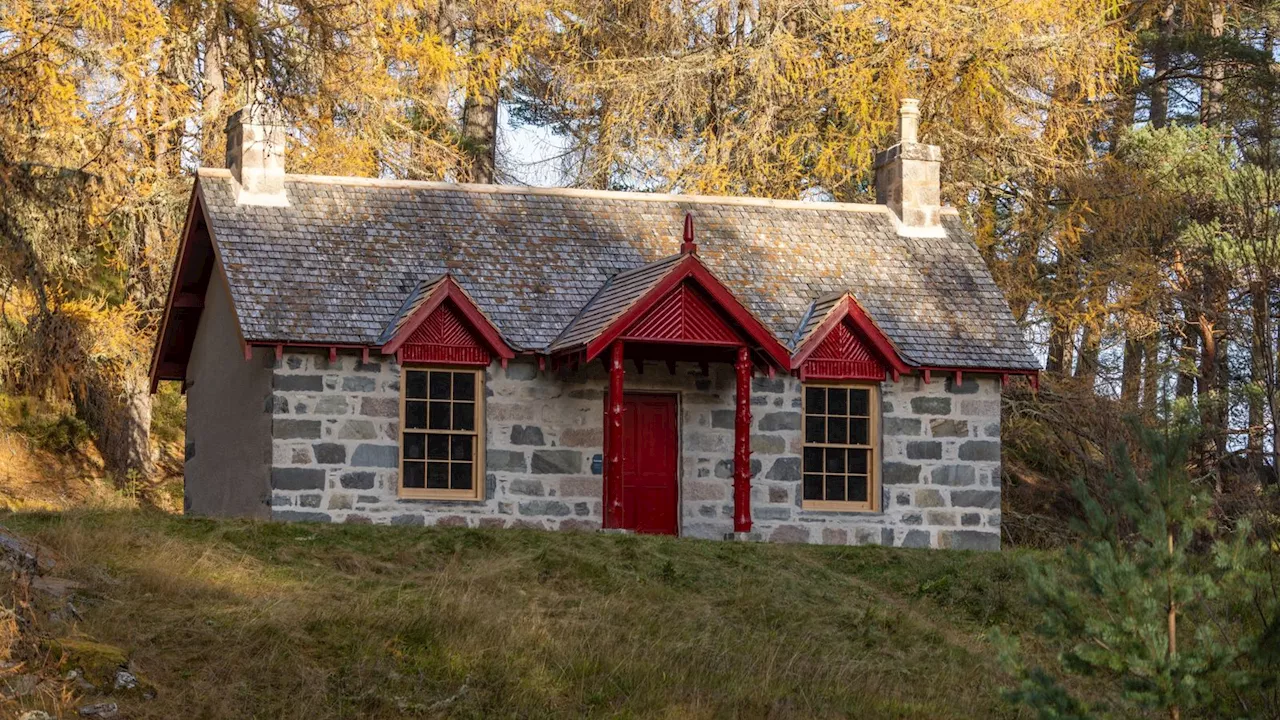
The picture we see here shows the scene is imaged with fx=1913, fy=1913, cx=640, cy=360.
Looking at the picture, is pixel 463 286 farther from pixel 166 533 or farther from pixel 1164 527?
pixel 1164 527

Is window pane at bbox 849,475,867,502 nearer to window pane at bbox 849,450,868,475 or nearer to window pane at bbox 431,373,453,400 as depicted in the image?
window pane at bbox 849,450,868,475

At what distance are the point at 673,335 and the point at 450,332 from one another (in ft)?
8.27

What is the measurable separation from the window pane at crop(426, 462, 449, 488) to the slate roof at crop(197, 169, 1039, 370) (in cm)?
159

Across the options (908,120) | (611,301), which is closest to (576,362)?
(611,301)

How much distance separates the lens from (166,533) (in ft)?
57.0

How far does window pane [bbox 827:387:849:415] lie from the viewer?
2273cm

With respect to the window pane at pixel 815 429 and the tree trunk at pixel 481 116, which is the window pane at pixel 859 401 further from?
the tree trunk at pixel 481 116

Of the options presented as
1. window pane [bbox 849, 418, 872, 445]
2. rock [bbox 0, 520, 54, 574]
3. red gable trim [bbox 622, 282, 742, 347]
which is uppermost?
red gable trim [bbox 622, 282, 742, 347]

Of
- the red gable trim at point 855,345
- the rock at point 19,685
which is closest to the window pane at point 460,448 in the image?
the red gable trim at point 855,345

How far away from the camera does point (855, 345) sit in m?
22.6

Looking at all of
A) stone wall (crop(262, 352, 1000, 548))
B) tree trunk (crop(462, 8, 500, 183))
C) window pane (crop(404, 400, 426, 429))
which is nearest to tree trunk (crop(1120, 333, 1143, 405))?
stone wall (crop(262, 352, 1000, 548))

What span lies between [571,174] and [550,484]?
12.7m

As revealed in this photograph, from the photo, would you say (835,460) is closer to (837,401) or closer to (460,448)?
(837,401)

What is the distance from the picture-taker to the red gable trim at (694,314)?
20891mm
